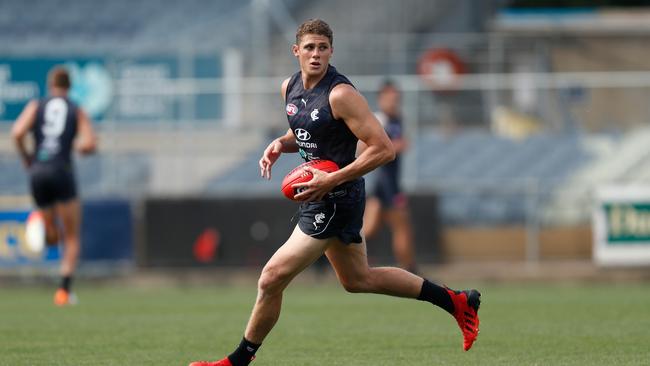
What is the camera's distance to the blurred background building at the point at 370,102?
1752 centimetres

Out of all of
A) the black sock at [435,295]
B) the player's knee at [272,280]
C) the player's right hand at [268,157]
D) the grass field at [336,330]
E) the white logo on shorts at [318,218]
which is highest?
the player's right hand at [268,157]

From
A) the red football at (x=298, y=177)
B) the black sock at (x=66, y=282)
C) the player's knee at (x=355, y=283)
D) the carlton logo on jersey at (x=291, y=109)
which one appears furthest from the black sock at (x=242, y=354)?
the black sock at (x=66, y=282)

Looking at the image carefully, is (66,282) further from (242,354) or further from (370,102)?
(370,102)

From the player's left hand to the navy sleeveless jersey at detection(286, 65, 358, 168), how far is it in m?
0.23

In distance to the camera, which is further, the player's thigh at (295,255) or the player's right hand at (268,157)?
the player's right hand at (268,157)

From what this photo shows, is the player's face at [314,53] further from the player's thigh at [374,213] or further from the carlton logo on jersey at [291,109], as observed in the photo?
the player's thigh at [374,213]

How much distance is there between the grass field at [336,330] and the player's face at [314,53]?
Result: 1842 millimetres

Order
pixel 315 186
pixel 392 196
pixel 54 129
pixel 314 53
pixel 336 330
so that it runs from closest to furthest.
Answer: pixel 315 186 → pixel 314 53 → pixel 336 330 → pixel 54 129 → pixel 392 196

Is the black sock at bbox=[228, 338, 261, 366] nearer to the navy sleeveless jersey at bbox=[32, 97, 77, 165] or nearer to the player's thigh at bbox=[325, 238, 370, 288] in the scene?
the player's thigh at bbox=[325, 238, 370, 288]

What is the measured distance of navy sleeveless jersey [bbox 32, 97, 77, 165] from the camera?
43.1ft

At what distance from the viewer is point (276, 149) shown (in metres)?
7.63

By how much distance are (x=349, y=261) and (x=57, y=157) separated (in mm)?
6528

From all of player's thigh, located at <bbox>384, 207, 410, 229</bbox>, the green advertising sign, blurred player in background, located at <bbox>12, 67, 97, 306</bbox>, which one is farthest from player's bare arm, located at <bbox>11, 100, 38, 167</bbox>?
the green advertising sign

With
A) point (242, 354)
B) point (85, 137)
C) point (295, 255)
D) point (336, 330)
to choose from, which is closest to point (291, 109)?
point (295, 255)
